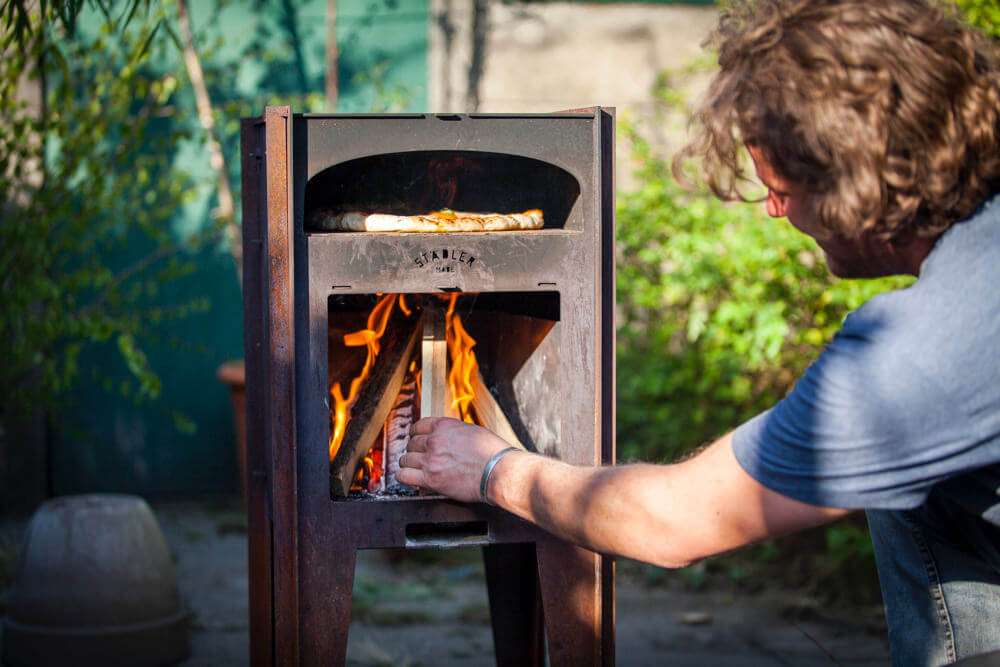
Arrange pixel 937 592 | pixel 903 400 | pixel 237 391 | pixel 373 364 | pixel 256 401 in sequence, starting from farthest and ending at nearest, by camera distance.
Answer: pixel 237 391 < pixel 373 364 < pixel 256 401 < pixel 937 592 < pixel 903 400

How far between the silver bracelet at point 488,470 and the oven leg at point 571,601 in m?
0.24

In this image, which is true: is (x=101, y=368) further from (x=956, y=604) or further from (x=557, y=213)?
(x=956, y=604)

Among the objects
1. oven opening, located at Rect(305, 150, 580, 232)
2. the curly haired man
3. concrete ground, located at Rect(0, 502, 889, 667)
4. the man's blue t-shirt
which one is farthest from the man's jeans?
concrete ground, located at Rect(0, 502, 889, 667)

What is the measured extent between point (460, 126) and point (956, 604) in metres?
1.31

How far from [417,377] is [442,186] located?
485mm

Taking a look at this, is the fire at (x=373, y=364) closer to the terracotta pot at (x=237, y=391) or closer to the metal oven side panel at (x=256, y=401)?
the metal oven side panel at (x=256, y=401)

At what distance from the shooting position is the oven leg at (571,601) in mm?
1890

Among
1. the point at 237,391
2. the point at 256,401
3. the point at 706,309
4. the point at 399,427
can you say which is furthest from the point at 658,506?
the point at 237,391

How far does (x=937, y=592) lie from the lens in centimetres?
162

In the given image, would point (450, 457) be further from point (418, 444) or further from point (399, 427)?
point (399, 427)

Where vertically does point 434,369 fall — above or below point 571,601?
above

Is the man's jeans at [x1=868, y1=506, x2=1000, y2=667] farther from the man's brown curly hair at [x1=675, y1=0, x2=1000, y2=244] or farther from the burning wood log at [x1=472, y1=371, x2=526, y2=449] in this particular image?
the burning wood log at [x1=472, y1=371, x2=526, y2=449]

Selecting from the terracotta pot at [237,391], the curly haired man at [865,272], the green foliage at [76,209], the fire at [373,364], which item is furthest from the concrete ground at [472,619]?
the curly haired man at [865,272]

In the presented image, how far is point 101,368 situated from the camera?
492 centimetres
